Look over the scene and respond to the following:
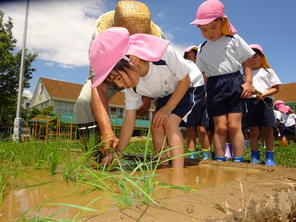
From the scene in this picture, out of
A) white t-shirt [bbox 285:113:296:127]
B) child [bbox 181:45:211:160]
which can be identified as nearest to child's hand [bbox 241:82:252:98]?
child [bbox 181:45:211:160]

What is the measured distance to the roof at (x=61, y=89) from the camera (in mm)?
28531

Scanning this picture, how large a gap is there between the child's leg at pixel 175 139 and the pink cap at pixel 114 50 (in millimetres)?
664

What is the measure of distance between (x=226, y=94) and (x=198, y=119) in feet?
1.69

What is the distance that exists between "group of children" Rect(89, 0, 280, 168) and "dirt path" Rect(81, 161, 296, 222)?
18.7 inches

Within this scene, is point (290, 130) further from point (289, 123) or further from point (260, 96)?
point (260, 96)

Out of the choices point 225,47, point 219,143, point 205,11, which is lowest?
point 219,143

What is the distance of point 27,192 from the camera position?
1.37 metres

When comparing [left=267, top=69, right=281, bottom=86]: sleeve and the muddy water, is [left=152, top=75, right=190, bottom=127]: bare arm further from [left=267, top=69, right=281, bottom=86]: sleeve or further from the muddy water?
[left=267, top=69, right=281, bottom=86]: sleeve

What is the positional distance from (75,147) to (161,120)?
3.30 feet

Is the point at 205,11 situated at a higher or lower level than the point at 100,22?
higher

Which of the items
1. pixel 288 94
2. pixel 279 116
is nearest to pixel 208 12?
pixel 279 116

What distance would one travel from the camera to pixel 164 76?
2465 mm

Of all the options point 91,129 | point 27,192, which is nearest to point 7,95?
point 91,129

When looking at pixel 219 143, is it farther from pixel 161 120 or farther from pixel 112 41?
pixel 112 41
